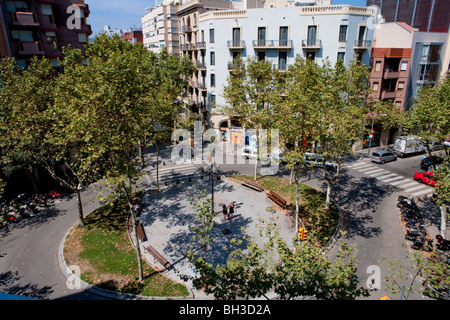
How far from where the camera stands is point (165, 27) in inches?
2894

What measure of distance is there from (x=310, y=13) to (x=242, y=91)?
53.1 ft

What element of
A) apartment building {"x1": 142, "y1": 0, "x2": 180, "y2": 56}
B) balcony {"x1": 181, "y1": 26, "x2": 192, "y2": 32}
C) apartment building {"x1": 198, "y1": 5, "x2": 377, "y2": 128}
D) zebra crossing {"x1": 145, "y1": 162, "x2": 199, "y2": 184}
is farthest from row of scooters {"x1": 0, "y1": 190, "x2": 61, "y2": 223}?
apartment building {"x1": 142, "y1": 0, "x2": 180, "y2": 56}

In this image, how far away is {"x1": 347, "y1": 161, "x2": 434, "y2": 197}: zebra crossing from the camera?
28281mm

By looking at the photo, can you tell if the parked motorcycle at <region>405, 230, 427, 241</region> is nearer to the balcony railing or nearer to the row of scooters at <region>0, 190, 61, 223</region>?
the row of scooters at <region>0, 190, 61, 223</region>

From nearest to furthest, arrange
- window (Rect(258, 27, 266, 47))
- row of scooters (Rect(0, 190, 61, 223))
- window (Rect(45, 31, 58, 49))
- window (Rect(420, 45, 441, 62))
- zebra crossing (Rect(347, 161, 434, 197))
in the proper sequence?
row of scooters (Rect(0, 190, 61, 223)) < zebra crossing (Rect(347, 161, 434, 197)) < window (Rect(45, 31, 58, 49)) < window (Rect(258, 27, 266, 47)) < window (Rect(420, 45, 441, 62))

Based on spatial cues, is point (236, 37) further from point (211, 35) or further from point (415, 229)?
point (415, 229)

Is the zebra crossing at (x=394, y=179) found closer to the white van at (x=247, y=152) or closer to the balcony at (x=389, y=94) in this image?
the balcony at (x=389, y=94)

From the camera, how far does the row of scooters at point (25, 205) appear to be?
75.5ft

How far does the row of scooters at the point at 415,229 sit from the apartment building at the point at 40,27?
39763 mm

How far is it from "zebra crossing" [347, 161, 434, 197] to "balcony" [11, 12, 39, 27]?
131 feet

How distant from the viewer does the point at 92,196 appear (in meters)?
26.7
